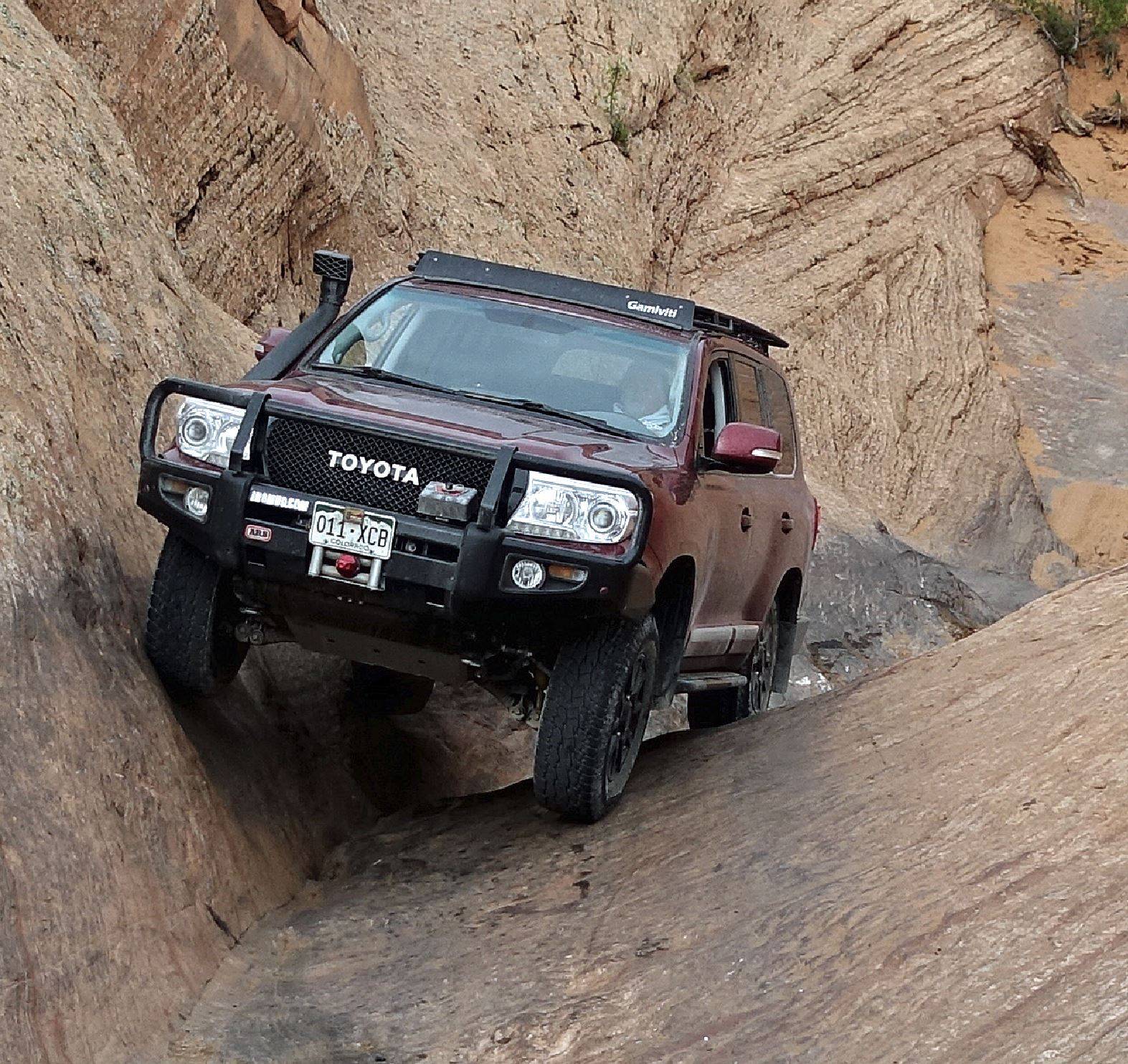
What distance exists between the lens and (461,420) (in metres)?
6.14

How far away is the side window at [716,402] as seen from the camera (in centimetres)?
706

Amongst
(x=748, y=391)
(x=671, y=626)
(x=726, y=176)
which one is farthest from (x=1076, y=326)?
(x=671, y=626)

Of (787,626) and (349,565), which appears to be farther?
(787,626)

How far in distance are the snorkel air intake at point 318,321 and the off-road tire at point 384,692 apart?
184 centimetres

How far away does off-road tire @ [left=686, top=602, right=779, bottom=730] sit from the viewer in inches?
350

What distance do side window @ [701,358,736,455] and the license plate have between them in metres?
1.75

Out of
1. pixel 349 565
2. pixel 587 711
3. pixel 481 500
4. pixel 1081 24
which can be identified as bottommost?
pixel 587 711

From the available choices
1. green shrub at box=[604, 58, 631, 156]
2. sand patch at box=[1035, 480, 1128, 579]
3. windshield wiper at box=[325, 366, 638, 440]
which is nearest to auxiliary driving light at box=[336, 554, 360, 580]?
windshield wiper at box=[325, 366, 638, 440]

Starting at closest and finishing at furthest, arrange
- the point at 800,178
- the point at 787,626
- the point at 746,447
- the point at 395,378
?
the point at 746,447 → the point at 395,378 → the point at 787,626 → the point at 800,178

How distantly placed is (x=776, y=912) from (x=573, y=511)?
151 centimetres

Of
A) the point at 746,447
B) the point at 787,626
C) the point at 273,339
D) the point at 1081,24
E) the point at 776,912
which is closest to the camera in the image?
the point at 776,912

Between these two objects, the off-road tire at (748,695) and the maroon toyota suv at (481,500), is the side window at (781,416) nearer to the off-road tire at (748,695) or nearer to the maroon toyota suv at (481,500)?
the off-road tire at (748,695)

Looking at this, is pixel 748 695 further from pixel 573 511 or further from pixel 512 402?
pixel 573 511

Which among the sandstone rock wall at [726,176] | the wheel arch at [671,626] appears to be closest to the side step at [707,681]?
the wheel arch at [671,626]
